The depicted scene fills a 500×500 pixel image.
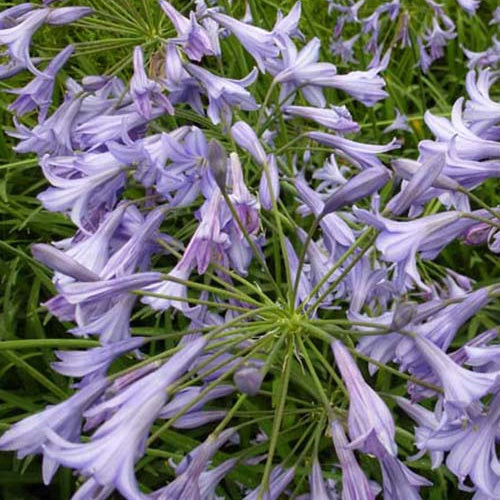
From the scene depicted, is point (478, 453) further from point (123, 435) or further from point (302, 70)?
point (302, 70)

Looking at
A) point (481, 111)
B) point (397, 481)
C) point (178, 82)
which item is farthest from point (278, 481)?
point (178, 82)

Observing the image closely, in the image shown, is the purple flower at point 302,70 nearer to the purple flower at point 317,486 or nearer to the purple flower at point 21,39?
the purple flower at point 21,39

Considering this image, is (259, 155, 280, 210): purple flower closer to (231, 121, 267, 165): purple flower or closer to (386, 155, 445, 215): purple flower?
(231, 121, 267, 165): purple flower

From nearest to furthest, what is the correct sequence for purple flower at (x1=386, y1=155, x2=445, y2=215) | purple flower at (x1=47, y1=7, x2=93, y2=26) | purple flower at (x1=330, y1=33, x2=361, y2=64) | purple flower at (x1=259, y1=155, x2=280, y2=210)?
purple flower at (x1=386, y1=155, x2=445, y2=215), purple flower at (x1=259, y1=155, x2=280, y2=210), purple flower at (x1=47, y1=7, x2=93, y2=26), purple flower at (x1=330, y1=33, x2=361, y2=64)

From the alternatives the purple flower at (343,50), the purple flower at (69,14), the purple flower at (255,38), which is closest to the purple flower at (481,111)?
the purple flower at (255,38)

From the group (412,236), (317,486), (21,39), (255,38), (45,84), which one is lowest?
(317,486)

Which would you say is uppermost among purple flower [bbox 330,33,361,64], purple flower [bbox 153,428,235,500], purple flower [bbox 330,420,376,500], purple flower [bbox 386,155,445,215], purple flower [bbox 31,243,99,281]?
purple flower [bbox 386,155,445,215]

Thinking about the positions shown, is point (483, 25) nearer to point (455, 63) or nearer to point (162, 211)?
point (455, 63)

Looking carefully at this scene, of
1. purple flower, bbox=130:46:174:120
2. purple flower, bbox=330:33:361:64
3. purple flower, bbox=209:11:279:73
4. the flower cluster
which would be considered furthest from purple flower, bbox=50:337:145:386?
purple flower, bbox=330:33:361:64
